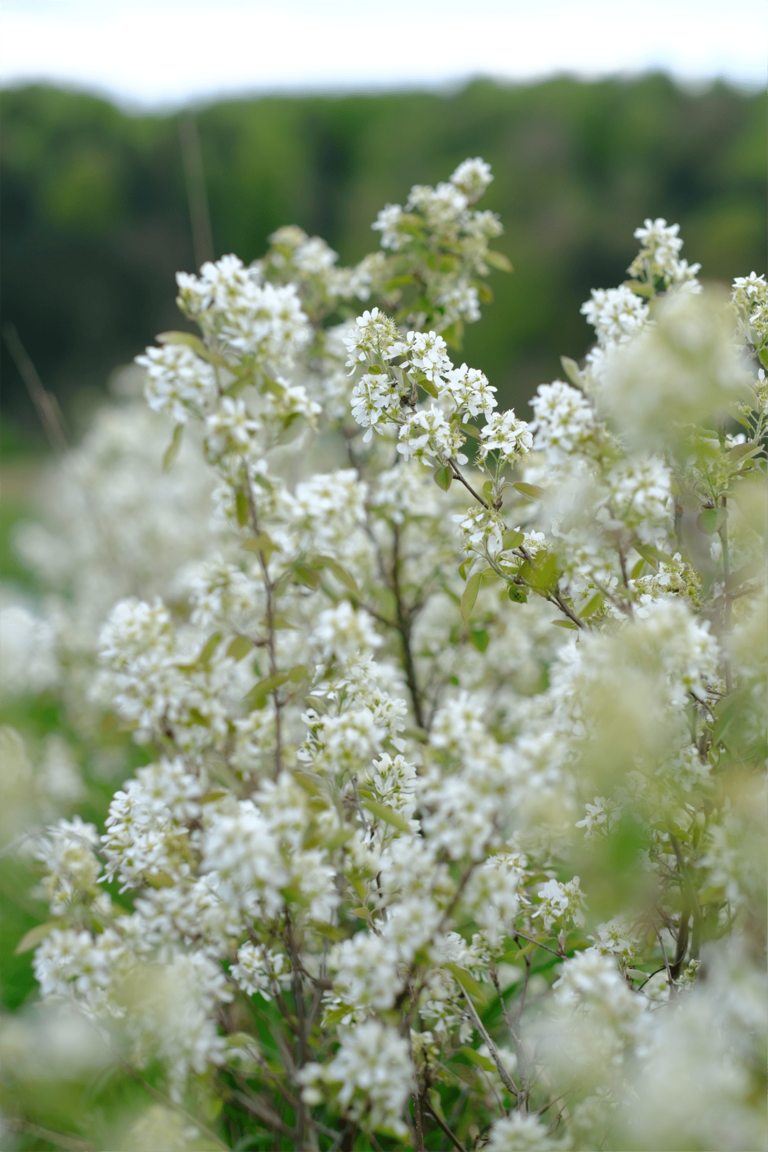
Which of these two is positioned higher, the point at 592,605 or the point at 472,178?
the point at 472,178

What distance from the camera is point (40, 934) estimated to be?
1.90 m

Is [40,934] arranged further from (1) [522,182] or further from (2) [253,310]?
(1) [522,182]

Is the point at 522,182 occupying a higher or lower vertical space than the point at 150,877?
higher

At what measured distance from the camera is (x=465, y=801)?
4.77 ft

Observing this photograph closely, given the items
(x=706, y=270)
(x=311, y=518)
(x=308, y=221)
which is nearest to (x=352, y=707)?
(x=311, y=518)

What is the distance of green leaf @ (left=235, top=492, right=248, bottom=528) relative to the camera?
5.91 feet

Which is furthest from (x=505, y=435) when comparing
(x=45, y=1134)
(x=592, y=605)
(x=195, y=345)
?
(x=45, y=1134)

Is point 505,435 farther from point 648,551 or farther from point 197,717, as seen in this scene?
point 197,717

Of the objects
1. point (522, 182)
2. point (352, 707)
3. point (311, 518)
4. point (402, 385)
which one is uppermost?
point (522, 182)

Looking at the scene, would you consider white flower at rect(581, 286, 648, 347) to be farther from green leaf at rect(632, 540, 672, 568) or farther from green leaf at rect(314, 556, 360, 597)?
green leaf at rect(314, 556, 360, 597)

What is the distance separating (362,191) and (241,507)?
16.6 metres

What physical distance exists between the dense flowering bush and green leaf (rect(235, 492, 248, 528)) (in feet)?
0.20

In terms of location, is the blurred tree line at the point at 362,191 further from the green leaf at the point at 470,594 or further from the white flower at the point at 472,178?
the green leaf at the point at 470,594

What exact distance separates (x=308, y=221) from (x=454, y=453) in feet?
57.9
